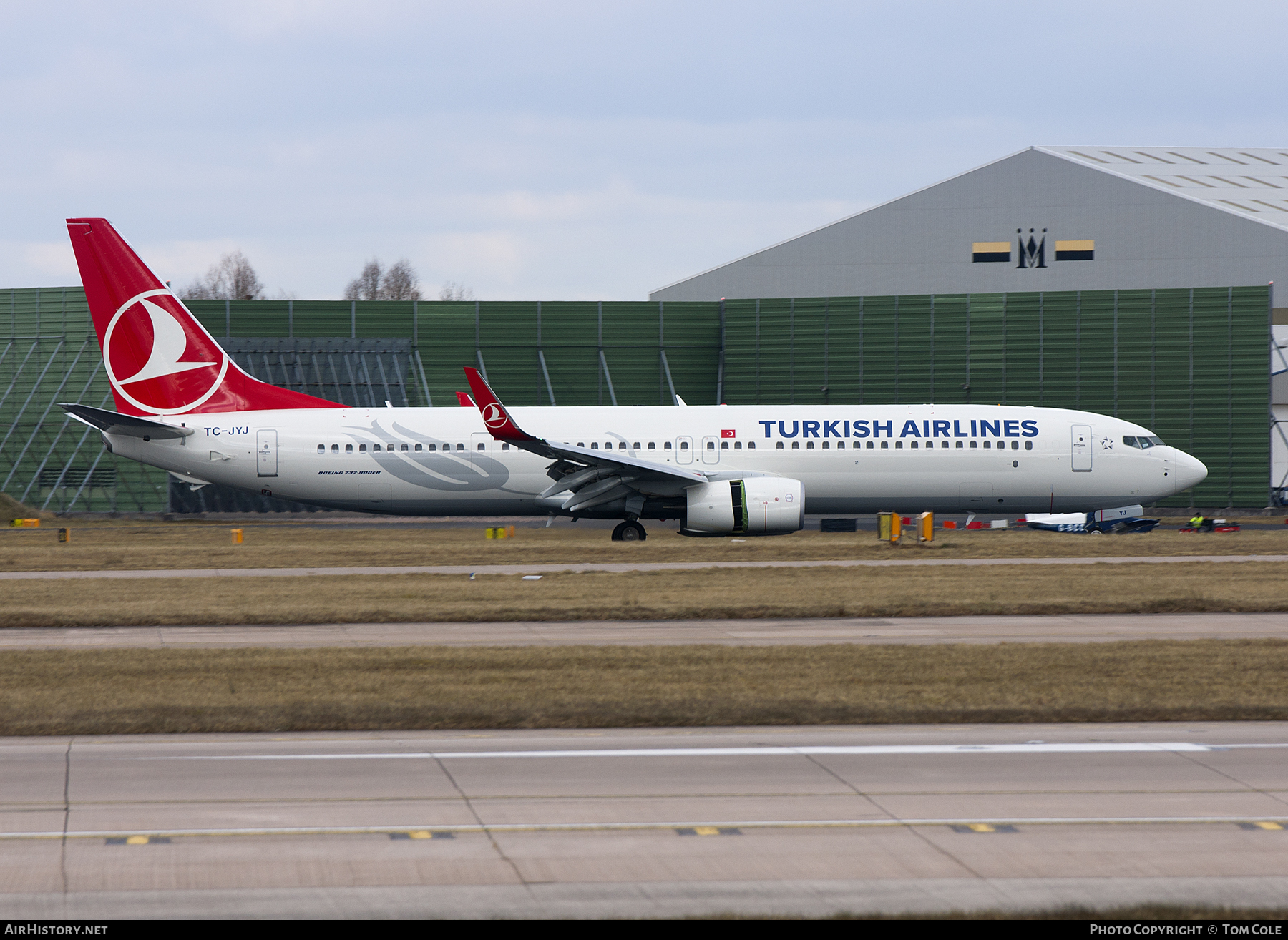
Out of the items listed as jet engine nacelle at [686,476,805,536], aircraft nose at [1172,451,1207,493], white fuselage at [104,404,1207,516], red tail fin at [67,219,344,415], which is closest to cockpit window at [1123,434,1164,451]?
white fuselage at [104,404,1207,516]

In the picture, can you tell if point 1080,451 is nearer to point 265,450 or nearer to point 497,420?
point 497,420

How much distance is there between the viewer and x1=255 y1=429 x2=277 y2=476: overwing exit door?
3778 cm

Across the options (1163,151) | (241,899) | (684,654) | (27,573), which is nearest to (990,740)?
(684,654)

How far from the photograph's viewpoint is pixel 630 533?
36.0 metres

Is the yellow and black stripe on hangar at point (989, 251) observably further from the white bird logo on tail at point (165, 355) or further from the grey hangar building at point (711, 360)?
the white bird logo on tail at point (165, 355)

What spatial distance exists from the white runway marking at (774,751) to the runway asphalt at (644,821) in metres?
0.04

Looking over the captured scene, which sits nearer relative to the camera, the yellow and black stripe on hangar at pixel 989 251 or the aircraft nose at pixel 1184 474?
the aircraft nose at pixel 1184 474

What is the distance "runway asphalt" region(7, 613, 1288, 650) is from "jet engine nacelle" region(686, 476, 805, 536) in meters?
14.4

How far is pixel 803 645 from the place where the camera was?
17016mm

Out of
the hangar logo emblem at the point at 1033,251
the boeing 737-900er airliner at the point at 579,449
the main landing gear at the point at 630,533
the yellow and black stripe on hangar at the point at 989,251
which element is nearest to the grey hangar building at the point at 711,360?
the boeing 737-900er airliner at the point at 579,449

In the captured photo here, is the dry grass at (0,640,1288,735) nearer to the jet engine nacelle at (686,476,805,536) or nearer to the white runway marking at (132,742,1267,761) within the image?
the white runway marking at (132,742,1267,761)

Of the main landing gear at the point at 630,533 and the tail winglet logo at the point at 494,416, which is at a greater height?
the tail winglet logo at the point at 494,416

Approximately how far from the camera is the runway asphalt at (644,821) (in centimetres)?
741

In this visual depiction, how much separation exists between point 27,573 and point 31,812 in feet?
65.9
